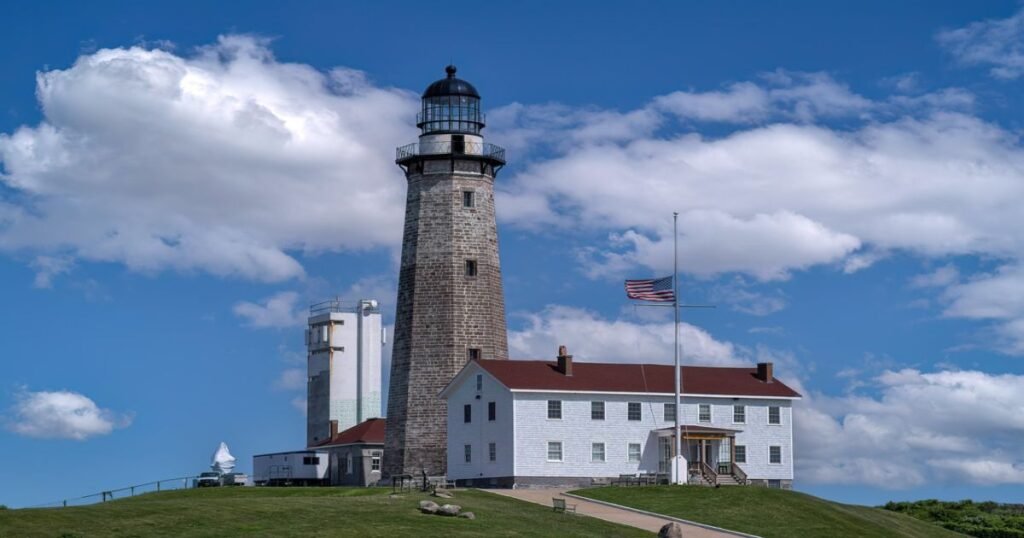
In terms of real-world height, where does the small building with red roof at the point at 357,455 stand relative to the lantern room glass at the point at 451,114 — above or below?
below

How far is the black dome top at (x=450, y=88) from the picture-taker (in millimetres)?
76438

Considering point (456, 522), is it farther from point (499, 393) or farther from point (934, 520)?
point (934, 520)

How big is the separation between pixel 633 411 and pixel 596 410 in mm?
1763

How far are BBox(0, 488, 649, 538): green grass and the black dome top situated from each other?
2787 cm

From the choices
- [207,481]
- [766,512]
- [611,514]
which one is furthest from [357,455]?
[766,512]

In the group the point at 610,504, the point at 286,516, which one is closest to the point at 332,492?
the point at 610,504

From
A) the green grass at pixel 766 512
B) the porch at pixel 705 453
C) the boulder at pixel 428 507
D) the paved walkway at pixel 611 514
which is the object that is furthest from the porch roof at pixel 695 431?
the boulder at pixel 428 507

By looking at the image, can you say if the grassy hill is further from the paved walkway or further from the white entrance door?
the paved walkway

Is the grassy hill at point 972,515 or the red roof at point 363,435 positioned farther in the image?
the red roof at point 363,435

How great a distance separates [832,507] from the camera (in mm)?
59719

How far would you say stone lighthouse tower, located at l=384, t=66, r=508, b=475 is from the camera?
7250 cm

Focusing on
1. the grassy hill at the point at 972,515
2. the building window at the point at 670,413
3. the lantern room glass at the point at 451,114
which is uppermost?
the lantern room glass at the point at 451,114

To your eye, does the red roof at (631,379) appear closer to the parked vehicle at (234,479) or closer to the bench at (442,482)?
the bench at (442,482)

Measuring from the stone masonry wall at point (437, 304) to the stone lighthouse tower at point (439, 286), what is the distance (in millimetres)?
47
